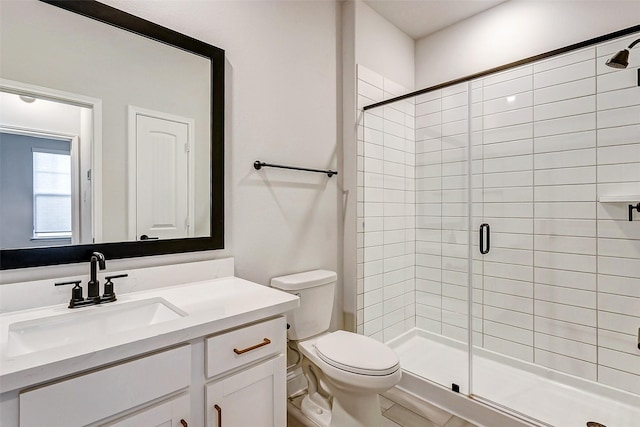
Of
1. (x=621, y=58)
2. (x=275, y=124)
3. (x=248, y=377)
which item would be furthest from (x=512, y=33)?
(x=248, y=377)

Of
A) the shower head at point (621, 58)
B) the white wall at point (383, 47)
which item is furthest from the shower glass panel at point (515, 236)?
the shower head at point (621, 58)

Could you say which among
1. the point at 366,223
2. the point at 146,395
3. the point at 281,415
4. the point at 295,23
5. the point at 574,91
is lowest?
the point at 281,415

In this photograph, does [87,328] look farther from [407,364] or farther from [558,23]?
[558,23]

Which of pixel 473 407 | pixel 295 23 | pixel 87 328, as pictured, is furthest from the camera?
pixel 295 23

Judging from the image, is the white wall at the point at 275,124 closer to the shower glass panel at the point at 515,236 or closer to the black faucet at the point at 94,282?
the black faucet at the point at 94,282

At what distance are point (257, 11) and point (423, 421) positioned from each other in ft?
8.06

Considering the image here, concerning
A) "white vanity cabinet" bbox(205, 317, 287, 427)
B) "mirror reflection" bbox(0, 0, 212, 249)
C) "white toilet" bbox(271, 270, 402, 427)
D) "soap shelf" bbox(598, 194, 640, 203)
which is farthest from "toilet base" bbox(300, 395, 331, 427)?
"soap shelf" bbox(598, 194, 640, 203)

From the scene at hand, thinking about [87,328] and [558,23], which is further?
[558,23]

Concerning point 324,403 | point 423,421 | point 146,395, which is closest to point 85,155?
point 146,395

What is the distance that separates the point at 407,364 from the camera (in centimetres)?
223

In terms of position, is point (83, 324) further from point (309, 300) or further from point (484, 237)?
point (484, 237)

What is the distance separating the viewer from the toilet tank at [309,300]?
5.68 feet

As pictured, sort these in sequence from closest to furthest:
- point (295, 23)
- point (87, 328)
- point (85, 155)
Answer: point (87, 328), point (85, 155), point (295, 23)

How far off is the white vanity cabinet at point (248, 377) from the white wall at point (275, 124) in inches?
23.4
